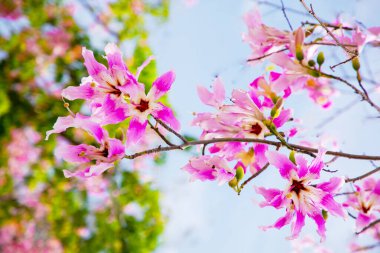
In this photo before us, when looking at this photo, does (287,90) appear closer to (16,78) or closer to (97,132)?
(97,132)

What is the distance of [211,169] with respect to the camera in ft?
4.27

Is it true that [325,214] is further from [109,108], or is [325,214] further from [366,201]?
[109,108]

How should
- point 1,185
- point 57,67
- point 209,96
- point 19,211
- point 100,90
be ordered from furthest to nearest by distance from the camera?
point 19,211, point 1,185, point 57,67, point 209,96, point 100,90

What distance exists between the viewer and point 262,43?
155 cm

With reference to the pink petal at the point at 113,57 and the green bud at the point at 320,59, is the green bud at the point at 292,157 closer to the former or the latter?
the green bud at the point at 320,59

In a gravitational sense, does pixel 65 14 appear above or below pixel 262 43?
below

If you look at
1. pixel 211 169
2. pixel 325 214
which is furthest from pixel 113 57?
pixel 325 214

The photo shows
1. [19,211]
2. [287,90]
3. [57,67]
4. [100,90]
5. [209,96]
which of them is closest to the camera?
[100,90]

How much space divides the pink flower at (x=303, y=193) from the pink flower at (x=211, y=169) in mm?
158

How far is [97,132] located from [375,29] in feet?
3.42

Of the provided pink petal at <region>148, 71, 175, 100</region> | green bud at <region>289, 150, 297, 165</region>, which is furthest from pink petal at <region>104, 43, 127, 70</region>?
green bud at <region>289, 150, 297, 165</region>

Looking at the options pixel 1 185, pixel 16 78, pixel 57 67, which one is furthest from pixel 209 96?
pixel 1 185

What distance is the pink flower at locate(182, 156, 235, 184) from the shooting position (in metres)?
1.27

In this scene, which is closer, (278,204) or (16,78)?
(278,204)
